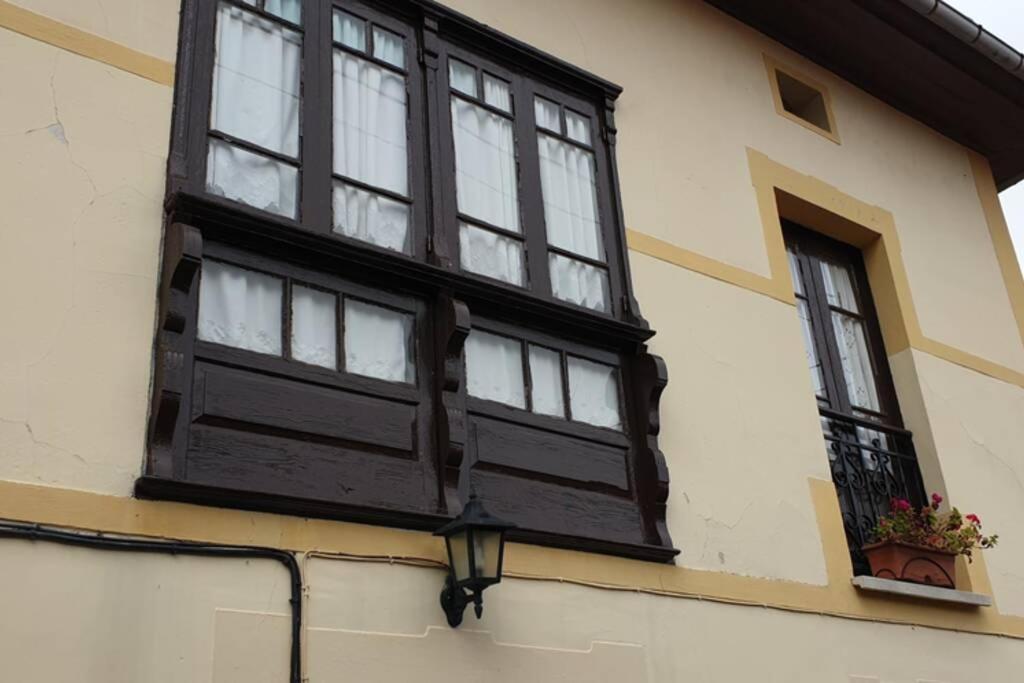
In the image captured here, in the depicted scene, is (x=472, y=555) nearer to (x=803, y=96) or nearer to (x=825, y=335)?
(x=825, y=335)

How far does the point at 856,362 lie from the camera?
8453 mm

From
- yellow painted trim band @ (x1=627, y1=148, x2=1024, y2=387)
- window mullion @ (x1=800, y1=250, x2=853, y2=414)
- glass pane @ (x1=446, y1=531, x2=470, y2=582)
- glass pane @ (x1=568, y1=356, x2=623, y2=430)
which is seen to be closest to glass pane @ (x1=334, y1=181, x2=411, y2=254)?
glass pane @ (x1=568, y1=356, x2=623, y2=430)

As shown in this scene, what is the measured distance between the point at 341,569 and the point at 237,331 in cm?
110

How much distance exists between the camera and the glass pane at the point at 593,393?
6039 mm

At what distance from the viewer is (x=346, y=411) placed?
5070mm

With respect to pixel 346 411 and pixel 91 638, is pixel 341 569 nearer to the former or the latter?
pixel 346 411

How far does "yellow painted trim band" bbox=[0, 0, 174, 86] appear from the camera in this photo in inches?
195

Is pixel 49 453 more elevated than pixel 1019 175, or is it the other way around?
pixel 1019 175

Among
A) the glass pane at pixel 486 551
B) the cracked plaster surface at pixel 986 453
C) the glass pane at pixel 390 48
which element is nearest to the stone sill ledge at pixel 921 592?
the cracked plaster surface at pixel 986 453

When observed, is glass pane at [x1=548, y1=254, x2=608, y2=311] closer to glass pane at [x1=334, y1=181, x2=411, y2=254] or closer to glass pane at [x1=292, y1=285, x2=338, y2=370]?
glass pane at [x1=334, y1=181, x2=411, y2=254]

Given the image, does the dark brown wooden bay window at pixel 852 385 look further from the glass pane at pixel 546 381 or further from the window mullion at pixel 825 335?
the glass pane at pixel 546 381

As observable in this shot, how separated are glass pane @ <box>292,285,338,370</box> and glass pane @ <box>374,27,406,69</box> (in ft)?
5.33

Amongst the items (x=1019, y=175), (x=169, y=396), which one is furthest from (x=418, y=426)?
(x=1019, y=175)

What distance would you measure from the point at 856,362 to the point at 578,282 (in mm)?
3000
